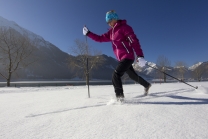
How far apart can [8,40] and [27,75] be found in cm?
7695

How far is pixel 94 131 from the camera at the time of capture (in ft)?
2.72

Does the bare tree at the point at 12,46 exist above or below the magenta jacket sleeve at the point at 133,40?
above

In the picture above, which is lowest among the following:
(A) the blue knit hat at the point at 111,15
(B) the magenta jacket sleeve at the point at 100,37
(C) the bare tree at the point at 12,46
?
(B) the magenta jacket sleeve at the point at 100,37

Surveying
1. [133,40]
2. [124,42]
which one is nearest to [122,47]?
[124,42]

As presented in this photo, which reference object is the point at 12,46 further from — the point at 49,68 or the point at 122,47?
the point at 49,68

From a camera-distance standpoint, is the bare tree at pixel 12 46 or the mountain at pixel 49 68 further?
the mountain at pixel 49 68

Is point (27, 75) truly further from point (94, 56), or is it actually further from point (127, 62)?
point (127, 62)

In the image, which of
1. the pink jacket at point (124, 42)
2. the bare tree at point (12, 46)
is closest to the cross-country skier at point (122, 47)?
the pink jacket at point (124, 42)

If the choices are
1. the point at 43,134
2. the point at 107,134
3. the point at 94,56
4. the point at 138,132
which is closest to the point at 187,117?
the point at 138,132

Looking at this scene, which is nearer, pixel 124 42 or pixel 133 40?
pixel 133 40

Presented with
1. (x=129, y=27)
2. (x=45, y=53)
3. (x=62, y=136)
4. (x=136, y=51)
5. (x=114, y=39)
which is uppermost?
(x=45, y=53)

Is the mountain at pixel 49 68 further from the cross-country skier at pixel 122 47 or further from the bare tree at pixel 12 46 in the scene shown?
the cross-country skier at pixel 122 47

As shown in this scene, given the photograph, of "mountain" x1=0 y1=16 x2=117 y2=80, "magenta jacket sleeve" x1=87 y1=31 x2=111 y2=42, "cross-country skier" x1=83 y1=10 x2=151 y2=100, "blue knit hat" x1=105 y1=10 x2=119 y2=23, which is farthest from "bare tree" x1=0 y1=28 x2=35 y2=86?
"mountain" x1=0 y1=16 x2=117 y2=80

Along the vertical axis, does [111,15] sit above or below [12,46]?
below
